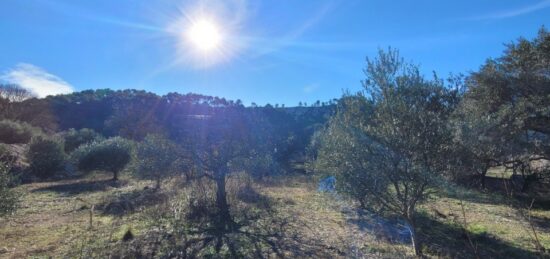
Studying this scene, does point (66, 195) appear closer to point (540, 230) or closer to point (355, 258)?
point (355, 258)

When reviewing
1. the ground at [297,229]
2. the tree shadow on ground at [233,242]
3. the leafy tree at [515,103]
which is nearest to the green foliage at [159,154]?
the ground at [297,229]

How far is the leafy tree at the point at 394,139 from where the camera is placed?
9.82m

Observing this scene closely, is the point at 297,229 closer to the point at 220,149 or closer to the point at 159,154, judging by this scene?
the point at 220,149

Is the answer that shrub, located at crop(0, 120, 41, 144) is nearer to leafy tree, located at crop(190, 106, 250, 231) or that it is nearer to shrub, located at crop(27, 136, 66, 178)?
shrub, located at crop(27, 136, 66, 178)

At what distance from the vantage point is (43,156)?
3788cm

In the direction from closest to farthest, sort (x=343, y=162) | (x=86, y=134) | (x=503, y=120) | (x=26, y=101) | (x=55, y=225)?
(x=343, y=162)
(x=55, y=225)
(x=503, y=120)
(x=86, y=134)
(x=26, y=101)

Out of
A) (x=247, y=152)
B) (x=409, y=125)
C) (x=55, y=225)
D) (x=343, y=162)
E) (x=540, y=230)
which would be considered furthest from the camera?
(x=247, y=152)

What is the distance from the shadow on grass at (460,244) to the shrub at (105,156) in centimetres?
3153

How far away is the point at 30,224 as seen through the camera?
52.1ft

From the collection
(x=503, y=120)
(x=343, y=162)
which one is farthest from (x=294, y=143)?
(x=343, y=162)

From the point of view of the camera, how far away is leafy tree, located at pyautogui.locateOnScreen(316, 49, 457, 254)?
9.82 meters

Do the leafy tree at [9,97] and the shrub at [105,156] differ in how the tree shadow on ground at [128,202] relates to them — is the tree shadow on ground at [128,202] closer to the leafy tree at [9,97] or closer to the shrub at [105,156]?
the shrub at [105,156]

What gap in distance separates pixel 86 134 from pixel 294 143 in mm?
36170

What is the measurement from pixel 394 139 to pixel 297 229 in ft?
22.2
